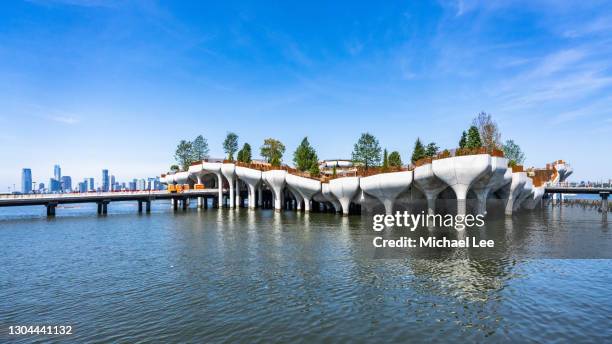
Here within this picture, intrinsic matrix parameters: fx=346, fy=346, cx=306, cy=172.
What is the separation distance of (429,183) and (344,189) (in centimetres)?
1388

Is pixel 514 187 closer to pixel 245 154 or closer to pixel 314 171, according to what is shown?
A: pixel 314 171

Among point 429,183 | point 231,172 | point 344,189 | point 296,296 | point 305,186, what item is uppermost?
point 231,172

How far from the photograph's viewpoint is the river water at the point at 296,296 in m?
12.5

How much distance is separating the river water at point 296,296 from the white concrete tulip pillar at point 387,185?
17850mm

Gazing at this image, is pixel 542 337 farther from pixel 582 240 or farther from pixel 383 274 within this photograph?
pixel 582 240

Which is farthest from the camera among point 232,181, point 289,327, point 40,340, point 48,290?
point 232,181

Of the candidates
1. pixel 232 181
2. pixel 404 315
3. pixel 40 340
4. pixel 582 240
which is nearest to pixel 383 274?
pixel 404 315

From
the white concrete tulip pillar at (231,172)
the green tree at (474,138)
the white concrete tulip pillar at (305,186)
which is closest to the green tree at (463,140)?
the green tree at (474,138)

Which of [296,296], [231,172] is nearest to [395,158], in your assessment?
[231,172]

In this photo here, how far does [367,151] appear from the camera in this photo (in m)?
73.8

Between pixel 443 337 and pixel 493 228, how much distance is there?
32.7 metres

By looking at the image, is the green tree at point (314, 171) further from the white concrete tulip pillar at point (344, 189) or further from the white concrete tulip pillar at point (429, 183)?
the white concrete tulip pillar at point (429, 183)

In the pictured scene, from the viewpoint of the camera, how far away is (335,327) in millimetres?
12914

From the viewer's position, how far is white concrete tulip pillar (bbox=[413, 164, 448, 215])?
3981 cm
